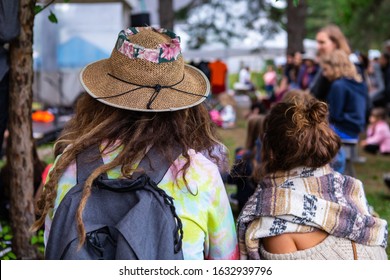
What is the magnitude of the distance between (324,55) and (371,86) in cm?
681

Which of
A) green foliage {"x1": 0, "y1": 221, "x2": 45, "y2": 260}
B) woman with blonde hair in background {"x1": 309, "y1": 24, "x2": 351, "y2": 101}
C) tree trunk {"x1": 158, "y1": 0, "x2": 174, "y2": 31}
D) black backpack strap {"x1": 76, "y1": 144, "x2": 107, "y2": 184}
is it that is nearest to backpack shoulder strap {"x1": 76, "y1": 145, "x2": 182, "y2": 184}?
black backpack strap {"x1": 76, "y1": 144, "x2": 107, "y2": 184}

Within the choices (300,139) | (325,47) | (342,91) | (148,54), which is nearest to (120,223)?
(148,54)

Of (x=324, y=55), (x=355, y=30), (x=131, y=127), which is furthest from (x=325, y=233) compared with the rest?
(x=355, y=30)

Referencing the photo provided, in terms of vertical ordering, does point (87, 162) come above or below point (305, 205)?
above

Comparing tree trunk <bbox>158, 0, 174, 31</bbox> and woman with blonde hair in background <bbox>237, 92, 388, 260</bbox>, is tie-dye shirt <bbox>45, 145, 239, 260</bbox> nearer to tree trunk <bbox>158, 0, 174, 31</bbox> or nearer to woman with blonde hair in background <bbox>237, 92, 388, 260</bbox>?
woman with blonde hair in background <bbox>237, 92, 388, 260</bbox>

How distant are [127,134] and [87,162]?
18 cm

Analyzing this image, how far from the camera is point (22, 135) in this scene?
12.2 ft

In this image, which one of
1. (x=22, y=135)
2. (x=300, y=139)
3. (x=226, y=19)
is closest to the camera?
(x=300, y=139)

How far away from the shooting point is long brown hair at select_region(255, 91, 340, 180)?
277 centimetres

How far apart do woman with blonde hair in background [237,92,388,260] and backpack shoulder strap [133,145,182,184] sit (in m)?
0.68

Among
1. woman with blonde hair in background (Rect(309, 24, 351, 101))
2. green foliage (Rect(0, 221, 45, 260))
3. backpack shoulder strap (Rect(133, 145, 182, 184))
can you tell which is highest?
backpack shoulder strap (Rect(133, 145, 182, 184))

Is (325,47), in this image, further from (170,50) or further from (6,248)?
(170,50)

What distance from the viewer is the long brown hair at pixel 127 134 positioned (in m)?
2.19

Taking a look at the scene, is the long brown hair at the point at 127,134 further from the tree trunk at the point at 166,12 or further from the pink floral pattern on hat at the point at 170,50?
the tree trunk at the point at 166,12
